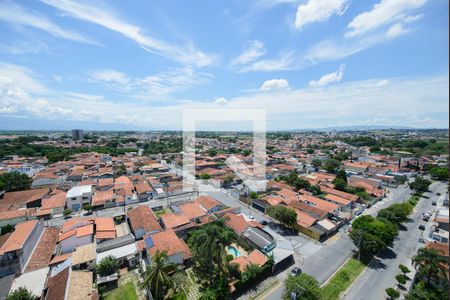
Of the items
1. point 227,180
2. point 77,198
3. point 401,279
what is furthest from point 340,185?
point 77,198

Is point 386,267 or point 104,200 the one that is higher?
point 104,200

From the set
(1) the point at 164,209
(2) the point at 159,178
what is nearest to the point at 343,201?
(1) the point at 164,209

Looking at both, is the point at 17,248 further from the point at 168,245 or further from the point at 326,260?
the point at 326,260

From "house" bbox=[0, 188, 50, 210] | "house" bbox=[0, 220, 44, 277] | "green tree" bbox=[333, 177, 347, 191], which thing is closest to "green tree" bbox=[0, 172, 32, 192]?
"house" bbox=[0, 188, 50, 210]

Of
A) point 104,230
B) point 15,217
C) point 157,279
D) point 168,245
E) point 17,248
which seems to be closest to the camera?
point 157,279

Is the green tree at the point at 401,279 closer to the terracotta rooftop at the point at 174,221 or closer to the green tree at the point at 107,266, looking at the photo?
the terracotta rooftop at the point at 174,221

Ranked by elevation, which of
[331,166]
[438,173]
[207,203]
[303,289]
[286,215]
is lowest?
[303,289]

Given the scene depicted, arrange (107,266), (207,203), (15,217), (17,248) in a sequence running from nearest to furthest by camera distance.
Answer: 1. (107,266)
2. (17,248)
3. (15,217)
4. (207,203)

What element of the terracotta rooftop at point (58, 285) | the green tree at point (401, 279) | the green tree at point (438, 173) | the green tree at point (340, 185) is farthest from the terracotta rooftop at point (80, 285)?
the green tree at point (438, 173)
